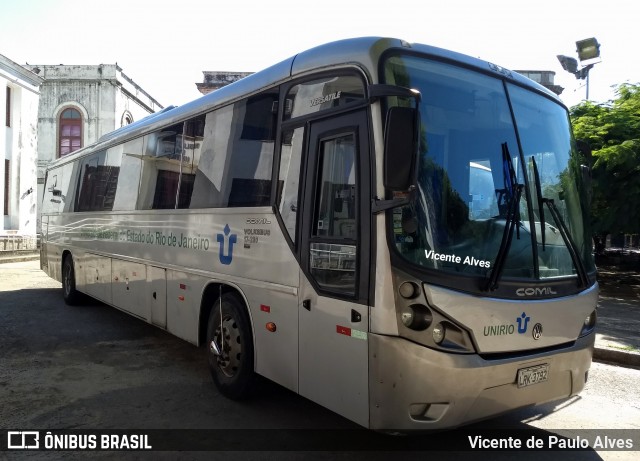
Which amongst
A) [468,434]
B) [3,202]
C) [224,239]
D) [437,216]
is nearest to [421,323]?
[437,216]

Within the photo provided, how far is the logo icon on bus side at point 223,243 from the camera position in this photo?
16.7 ft

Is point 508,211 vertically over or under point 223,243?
over

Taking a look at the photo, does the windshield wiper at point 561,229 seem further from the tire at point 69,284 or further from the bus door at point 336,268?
the tire at point 69,284

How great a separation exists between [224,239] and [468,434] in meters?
2.87

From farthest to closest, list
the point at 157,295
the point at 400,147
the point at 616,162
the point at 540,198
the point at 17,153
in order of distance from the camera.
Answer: the point at 17,153
the point at 616,162
the point at 157,295
the point at 540,198
the point at 400,147

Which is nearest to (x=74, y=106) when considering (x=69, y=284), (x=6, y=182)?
(x=6, y=182)

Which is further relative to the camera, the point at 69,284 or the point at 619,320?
the point at 69,284

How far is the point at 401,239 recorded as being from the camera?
11.1ft

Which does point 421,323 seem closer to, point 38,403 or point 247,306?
point 247,306

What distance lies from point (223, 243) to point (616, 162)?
9707mm

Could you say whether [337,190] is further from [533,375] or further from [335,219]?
[533,375]

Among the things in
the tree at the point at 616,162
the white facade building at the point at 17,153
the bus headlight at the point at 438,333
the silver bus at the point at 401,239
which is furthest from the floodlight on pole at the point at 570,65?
the white facade building at the point at 17,153

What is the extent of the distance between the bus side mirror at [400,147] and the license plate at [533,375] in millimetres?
1568

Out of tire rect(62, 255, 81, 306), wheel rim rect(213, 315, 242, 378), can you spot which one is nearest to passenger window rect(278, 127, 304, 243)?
wheel rim rect(213, 315, 242, 378)
